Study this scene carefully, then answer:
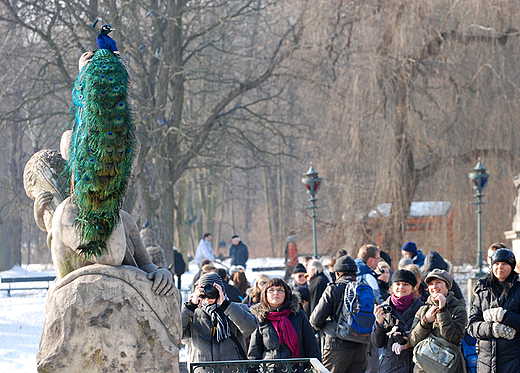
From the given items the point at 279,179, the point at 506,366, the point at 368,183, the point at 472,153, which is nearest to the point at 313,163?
the point at 368,183

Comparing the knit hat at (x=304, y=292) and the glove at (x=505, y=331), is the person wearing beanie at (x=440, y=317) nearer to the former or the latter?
the glove at (x=505, y=331)

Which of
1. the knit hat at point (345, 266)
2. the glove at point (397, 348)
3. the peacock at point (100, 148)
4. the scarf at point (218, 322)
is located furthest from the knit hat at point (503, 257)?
the peacock at point (100, 148)

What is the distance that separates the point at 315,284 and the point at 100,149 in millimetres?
4851

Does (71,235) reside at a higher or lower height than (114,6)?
lower

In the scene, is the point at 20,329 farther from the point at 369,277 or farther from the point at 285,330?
the point at 285,330

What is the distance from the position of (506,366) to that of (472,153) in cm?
1140

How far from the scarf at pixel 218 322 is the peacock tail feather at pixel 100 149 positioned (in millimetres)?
1708

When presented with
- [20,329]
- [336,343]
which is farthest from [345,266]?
[20,329]

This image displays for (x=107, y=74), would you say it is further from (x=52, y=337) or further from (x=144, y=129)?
(x=144, y=129)

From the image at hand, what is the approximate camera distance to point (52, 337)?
3.93 meters

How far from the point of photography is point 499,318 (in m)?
5.81

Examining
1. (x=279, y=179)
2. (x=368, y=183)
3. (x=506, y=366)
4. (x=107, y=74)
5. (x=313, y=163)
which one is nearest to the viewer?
(x=107, y=74)

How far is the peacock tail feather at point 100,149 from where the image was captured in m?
3.84

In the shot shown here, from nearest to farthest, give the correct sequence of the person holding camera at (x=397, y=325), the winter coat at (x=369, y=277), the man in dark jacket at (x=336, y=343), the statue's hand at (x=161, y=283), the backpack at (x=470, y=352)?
the statue's hand at (x=161, y=283)
the person holding camera at (x=397, y=325)
the backpack at (x=470, y=352)
the man in dark jacket at (x=336, y=343)
the winter coat at (x=369, y=277)
